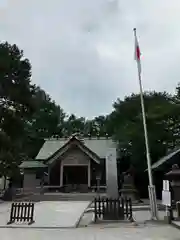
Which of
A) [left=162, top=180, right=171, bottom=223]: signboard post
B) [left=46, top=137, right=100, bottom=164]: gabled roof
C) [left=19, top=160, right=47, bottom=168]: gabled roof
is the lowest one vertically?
[left=162, top=180, right=171, bottom=223]: signboard post

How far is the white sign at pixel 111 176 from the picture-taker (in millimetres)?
16625

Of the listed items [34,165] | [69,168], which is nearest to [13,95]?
[34,165]

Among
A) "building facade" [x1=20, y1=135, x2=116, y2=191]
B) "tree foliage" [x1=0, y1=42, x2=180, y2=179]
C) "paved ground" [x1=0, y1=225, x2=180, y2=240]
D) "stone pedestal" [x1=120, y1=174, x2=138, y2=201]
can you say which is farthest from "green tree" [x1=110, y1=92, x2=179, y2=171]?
"paved ground" [x1=0, y1=225, x2=180, y2=240]

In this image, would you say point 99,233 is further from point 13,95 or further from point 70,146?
point 70,146

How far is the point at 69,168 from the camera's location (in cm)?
3266

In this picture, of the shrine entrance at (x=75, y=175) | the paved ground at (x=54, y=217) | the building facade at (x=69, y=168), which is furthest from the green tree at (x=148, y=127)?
the paved ground at (x=54, y=217)

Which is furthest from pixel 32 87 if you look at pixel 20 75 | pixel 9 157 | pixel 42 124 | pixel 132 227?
pixel 42 124

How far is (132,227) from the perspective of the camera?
33.7 ft

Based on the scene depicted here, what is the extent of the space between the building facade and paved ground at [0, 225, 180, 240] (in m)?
19.6

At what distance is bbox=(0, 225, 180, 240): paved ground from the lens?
828 centimetres

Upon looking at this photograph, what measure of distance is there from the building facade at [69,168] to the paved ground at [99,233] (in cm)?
1958

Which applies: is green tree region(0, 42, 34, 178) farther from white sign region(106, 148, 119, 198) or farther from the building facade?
white sign region(106, 148, 119, 198)

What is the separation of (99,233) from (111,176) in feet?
25.4

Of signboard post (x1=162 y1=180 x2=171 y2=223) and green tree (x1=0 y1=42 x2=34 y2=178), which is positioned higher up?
green tree (x1=0 y1=42 x2=34 y2=178)
